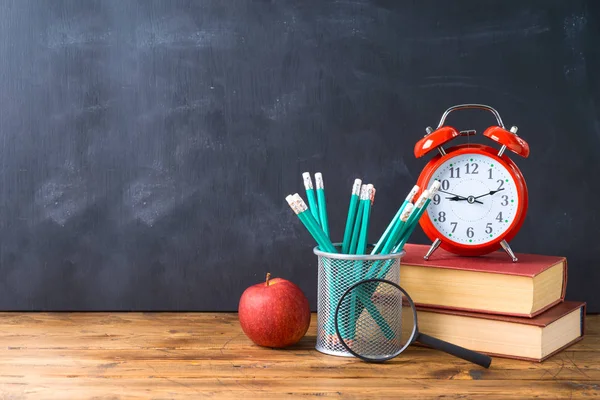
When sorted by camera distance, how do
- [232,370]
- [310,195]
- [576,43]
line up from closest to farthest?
[232,370], [310,195], [576,43]

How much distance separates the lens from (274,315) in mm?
1142

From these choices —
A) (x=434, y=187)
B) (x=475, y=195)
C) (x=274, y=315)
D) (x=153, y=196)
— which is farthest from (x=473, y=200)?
(x=153, y=196)

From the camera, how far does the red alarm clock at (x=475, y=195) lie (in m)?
1.19

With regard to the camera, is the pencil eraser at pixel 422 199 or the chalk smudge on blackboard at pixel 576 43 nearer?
the pencil eraser at pixel 422 199

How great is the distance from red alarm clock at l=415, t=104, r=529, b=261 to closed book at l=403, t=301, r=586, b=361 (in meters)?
0.11

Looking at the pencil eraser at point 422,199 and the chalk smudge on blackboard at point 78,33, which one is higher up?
the chalk smudge on blackboard at point 78,33

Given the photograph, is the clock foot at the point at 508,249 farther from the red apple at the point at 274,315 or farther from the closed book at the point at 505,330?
the red apple at the point at 274,315

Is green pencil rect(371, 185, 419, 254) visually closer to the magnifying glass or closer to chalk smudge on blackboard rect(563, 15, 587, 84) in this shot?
the magnifying glass

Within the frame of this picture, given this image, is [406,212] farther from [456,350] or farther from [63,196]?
[63,196]

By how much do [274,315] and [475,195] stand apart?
1.28 ft

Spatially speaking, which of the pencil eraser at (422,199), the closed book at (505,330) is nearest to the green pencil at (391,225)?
the pencil eraser at (422,199)

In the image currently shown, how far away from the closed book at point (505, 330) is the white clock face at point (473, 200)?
0.14 meters

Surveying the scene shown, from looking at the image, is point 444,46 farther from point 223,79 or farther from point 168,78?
point 168,78

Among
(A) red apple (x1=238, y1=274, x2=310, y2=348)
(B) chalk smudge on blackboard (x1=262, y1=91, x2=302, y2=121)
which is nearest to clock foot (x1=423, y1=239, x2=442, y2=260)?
(A) red apple (x1=238, y1=274, x2=310, y2=348)
